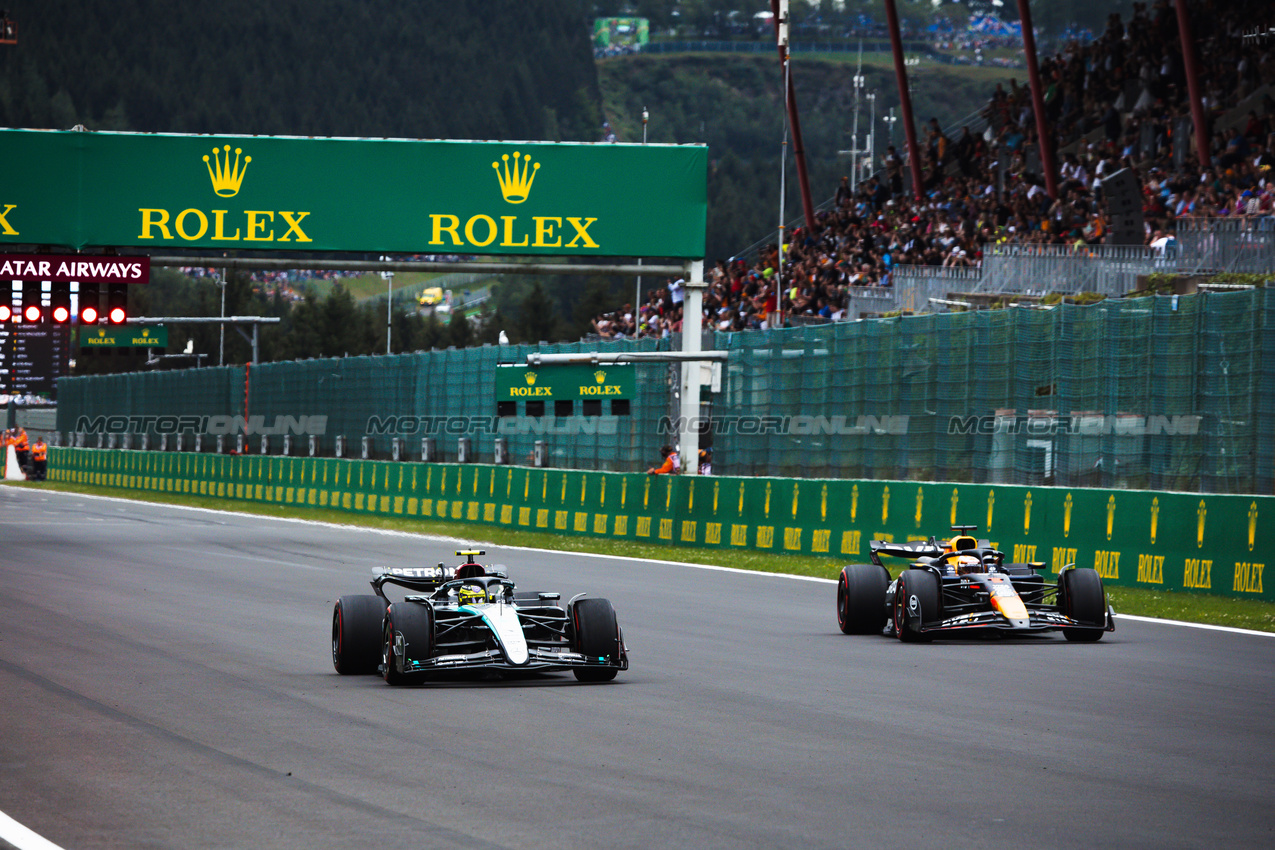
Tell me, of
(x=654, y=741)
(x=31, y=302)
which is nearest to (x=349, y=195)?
(x=31, y=302)

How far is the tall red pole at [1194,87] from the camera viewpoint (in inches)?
1219

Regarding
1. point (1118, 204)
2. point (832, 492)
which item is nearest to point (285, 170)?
point (832, 492)

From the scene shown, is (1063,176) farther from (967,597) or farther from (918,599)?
(918,599)

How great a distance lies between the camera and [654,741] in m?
8.28

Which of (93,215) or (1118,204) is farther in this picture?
(1118,204)

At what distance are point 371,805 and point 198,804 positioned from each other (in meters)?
0.62

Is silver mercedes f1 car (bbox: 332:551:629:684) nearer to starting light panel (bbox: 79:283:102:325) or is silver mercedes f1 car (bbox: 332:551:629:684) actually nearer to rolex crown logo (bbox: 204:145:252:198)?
starting light panel (bbox: 79:283:102:325)

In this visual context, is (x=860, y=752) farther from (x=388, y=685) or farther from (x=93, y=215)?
(x=93, y=215)

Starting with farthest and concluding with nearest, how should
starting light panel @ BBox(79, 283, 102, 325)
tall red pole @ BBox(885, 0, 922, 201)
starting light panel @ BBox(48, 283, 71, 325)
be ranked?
tall red pole @ BBox(885, 0, 922, 201), starting light panel @ BBox(79, 283, 102, 325), starting light panel @ BBox(48, 283, 71, 325)

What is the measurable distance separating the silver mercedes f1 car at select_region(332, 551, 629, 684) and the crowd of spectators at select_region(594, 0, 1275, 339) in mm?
17041

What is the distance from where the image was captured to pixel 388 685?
10.4 m

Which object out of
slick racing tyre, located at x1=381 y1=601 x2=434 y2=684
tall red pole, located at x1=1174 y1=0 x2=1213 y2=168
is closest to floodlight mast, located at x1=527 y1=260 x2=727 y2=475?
tall red pole, located at x1=1174 y1=0 x2=1213 y2=168

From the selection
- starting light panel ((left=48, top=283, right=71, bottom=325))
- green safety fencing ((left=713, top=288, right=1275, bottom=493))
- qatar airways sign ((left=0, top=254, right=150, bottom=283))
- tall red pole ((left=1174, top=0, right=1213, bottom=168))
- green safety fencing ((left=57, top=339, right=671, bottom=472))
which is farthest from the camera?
tall red pole ((left=1174, top=0, right=1213, bottom=168))

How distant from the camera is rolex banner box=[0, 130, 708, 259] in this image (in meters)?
25.6
